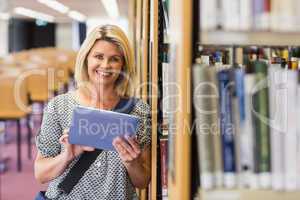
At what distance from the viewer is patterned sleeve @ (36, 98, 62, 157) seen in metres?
1.75

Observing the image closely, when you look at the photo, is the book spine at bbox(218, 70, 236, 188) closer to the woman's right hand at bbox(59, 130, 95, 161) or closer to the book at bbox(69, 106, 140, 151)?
the book at bbox(69, 106, 140, 151)

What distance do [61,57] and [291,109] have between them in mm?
10087

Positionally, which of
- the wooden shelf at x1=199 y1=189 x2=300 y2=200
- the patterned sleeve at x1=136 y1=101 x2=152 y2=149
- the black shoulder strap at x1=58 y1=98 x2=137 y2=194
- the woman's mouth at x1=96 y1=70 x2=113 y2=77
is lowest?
the black shoulder strap at x1=58 y1=98 x2=137 y2=194

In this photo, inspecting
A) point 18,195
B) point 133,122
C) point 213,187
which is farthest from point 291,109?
point 18,195

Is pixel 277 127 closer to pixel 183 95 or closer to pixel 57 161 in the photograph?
pixel 183 95

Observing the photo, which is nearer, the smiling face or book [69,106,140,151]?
book [69,106,140,151]

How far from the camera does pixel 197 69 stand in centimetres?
87

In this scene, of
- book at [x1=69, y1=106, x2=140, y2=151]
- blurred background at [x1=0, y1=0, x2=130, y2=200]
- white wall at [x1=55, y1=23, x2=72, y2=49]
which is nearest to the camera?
book at [x1=69, y1=106, x2=140, y2=151]

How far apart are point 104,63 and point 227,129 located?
0.95 meters

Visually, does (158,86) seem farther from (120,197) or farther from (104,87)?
(120,197)

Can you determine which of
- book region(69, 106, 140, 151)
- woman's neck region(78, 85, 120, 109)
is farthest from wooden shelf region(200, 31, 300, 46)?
woman's neck region(78, 85, 120, 109)

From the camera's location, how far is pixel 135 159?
5.43 feet

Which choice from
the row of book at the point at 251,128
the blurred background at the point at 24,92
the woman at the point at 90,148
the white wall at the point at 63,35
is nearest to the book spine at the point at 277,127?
Result: the row of book at the point at 251,128

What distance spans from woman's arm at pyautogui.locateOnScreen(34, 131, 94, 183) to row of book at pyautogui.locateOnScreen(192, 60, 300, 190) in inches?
32.5
